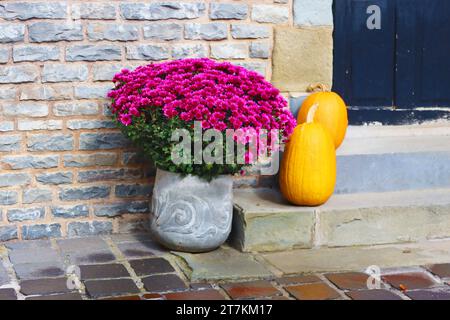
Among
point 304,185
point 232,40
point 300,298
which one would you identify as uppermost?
point 232,40

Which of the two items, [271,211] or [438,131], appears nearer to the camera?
[271,211]

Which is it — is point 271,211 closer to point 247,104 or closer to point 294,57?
point 247,104

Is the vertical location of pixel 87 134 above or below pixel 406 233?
above

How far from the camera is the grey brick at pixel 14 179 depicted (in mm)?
5105

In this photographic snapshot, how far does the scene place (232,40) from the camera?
541 cm

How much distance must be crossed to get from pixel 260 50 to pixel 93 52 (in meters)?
1.07

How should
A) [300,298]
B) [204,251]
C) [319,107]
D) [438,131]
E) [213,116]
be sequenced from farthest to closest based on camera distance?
[438,131]
[319,107]
[204,251]
[213,116]
[300,298]

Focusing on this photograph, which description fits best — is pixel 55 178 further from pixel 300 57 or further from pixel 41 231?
pixel 300 57

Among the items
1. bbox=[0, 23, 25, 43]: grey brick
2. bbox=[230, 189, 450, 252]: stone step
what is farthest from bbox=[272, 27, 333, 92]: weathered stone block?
bbox=[0, 23, 25, 43]: grey brick

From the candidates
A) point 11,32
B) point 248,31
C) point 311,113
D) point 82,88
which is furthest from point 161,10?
point 311,113

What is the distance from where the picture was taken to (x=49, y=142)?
516cm

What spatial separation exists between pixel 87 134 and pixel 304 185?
53.9 inches

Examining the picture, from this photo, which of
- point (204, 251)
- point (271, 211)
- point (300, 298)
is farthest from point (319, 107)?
point (300, 298)

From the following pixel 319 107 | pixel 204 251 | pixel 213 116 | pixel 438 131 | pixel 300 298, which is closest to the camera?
pixel 300 298
